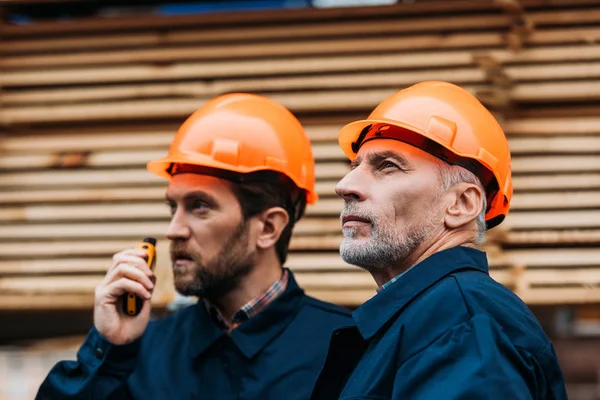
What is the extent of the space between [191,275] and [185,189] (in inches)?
13.2

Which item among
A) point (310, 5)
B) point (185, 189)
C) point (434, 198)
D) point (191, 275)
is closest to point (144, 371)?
point (191, 275)

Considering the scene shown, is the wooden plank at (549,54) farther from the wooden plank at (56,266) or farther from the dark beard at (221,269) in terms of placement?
the wooden plank at (56,266)

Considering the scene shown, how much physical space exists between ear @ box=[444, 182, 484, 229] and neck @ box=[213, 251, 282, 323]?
0.94 meters

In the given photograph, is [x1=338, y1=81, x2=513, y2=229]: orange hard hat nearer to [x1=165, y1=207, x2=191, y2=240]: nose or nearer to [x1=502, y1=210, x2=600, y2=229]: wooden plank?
[x1=165, y1=207, x2=191, y2=240]: nose

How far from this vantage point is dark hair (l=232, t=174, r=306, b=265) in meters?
3.04

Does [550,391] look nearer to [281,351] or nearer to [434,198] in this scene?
[434,198]

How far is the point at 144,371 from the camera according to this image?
116 inches

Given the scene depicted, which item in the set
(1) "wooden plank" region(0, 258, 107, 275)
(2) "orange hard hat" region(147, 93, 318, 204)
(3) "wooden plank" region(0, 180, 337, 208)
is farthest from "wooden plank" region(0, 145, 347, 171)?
(2) "orange hard hat" region(147, 93, 318, 204)

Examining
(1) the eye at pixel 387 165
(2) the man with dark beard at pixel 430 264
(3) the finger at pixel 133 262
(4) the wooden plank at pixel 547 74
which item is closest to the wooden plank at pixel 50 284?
(3) the finger at pixel 133 262

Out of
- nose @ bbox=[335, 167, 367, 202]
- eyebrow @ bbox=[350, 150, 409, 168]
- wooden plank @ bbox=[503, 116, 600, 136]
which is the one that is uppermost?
eyebrow @ bbox=[350, 150, 409, 168]

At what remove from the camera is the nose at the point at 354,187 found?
7.90 ft

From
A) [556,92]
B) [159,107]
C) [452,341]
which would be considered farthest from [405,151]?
[159,107]

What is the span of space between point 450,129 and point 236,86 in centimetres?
170

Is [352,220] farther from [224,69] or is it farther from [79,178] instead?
[79,178]
